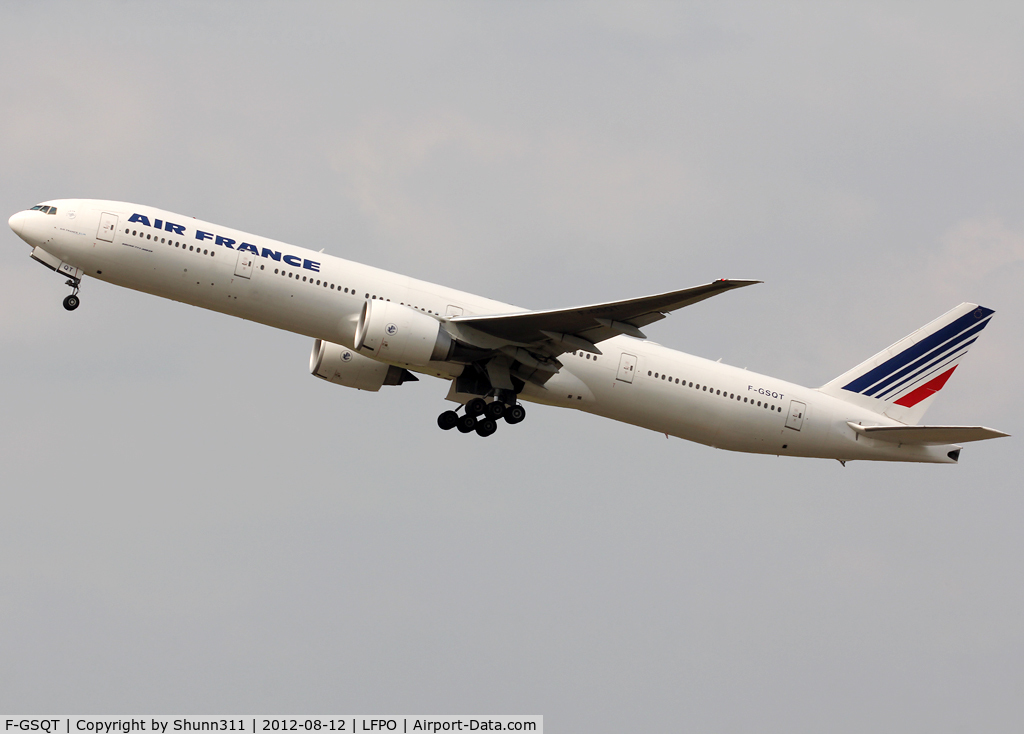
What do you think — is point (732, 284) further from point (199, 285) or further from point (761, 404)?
point (199, 285)

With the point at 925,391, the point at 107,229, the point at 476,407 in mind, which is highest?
the point at 107,229

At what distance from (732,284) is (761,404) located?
35.3 ft

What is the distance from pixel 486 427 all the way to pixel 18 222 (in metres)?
16.6

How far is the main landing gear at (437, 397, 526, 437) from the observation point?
40250mm

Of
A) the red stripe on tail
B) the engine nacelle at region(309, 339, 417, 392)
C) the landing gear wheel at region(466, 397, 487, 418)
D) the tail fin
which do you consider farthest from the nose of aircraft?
the red stripe on tail

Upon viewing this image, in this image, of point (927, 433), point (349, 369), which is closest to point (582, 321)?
point (349, 369)

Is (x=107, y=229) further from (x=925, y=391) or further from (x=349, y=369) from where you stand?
(x=925, y=391)

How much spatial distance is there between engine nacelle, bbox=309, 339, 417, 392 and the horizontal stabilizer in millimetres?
17108

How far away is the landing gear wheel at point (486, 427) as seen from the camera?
135 ft

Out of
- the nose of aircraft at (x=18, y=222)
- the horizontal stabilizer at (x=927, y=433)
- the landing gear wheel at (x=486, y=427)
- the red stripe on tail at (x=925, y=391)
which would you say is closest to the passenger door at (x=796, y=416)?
the horizontal stabilizer at (x=927, y=433)

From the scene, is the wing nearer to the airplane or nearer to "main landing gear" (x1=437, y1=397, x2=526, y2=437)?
the airplane

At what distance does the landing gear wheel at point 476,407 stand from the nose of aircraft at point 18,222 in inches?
610

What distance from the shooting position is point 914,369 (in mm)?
46031

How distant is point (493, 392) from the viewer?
131ft
